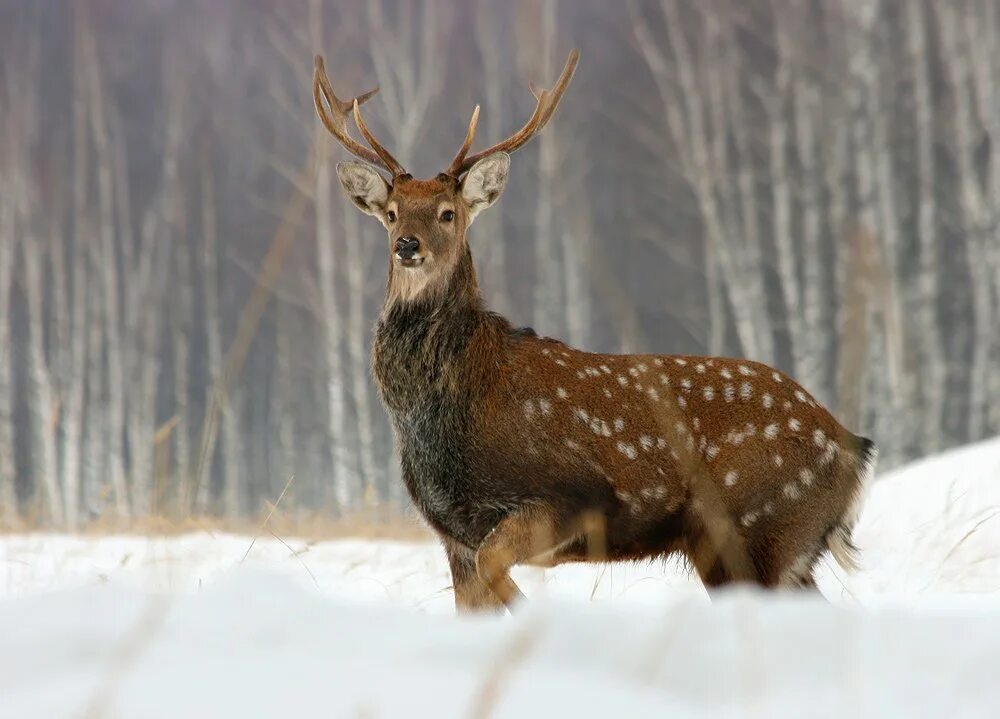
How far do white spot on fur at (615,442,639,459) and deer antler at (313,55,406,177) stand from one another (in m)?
1.36

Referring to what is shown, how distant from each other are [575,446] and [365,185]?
1.35m

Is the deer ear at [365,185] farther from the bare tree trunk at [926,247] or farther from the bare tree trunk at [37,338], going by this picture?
the bare tree trunk at [37,338]

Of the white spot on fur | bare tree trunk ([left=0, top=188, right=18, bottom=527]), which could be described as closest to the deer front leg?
the white spot on fur

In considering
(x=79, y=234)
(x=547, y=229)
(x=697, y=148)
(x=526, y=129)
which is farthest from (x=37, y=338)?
(x=526, y=129)

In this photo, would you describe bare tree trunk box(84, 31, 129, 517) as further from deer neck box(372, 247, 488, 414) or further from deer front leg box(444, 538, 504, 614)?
deer front leg box(444, 538, 504, 614)

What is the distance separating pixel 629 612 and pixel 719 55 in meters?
13.2

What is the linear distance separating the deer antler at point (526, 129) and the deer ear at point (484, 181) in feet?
0.13

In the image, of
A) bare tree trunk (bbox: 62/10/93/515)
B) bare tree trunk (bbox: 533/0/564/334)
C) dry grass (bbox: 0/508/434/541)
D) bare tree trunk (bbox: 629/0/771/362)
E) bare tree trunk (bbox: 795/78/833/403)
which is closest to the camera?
dry grass (bbox: 0/508/434/541)

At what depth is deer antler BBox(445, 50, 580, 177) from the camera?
4684mm

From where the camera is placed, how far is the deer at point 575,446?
399 centimetres

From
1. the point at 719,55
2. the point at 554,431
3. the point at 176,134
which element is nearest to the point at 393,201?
the point at 554,431

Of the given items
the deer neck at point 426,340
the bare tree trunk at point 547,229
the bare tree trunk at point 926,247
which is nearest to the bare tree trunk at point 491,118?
the bare tree trunk at point 547,229

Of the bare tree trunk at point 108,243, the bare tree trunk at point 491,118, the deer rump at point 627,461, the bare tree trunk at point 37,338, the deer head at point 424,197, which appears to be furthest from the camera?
the bare tree trunk at point 108,243

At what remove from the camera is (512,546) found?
12.6 ft
